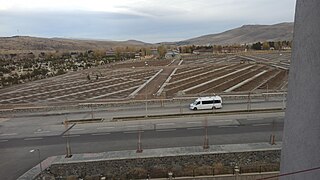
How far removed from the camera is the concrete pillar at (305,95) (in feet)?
9.84

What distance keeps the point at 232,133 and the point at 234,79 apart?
65.3ft

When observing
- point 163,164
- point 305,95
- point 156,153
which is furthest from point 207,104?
point 305,95

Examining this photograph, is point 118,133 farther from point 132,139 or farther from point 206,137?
point 206,137

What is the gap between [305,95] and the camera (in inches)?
123

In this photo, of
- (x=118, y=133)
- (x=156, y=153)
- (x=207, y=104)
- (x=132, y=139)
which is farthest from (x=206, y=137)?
(x=207, y=104)

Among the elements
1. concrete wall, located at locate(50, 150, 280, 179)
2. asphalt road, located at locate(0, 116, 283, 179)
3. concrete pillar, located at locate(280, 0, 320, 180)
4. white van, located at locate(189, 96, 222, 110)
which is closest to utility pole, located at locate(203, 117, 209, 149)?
asphalt road, located at locate(0, 116, 283, 179)

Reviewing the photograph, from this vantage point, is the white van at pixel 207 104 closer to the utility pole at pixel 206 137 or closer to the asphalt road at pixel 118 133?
the asphalt road at pixel 118 133

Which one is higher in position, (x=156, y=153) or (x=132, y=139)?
(x=156, y=153)

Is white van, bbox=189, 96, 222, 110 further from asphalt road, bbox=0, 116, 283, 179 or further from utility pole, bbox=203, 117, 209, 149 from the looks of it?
asphalt road, bbox=0, 116, 283, 179

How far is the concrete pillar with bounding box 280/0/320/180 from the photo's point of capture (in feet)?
9.84

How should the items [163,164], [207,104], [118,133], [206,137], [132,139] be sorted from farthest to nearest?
[207,104], [118,133], [132,139], [206,137], [163,164]

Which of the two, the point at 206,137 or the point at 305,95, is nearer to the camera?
the point at 305,95

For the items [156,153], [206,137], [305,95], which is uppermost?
[305,95]

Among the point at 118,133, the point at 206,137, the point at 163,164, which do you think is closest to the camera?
the point at 163,164
